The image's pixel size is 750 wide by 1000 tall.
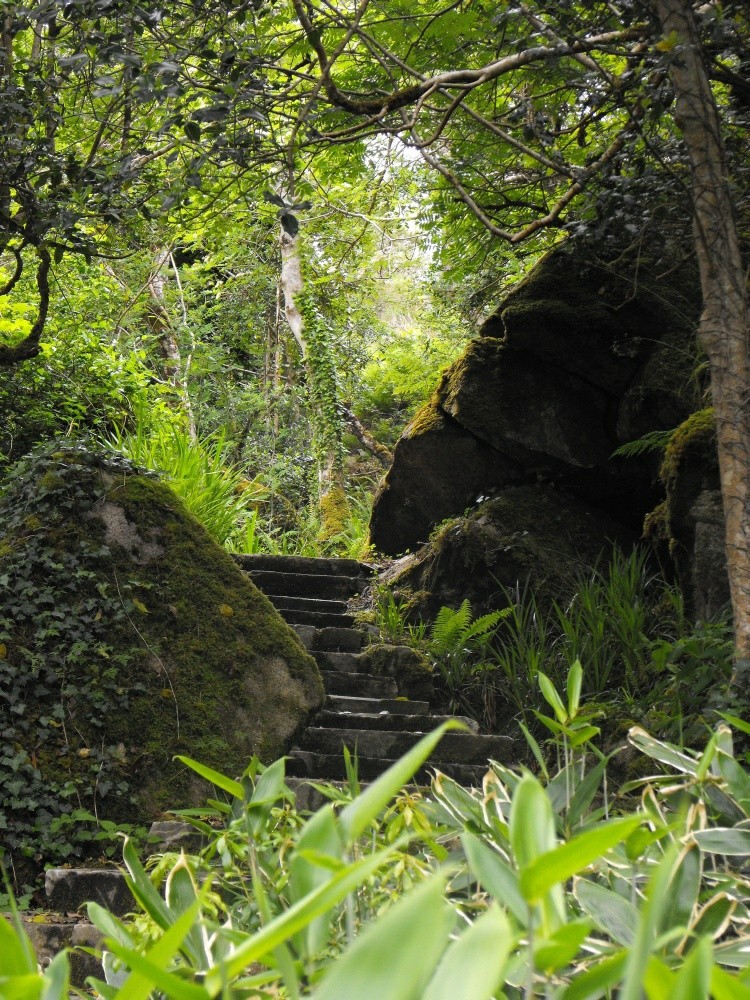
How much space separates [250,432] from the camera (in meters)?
12.5

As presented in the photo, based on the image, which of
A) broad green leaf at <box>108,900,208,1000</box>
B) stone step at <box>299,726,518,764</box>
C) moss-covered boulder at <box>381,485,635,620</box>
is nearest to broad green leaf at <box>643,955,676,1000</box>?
broad green leaf at <box>108,900,208,1000</box>

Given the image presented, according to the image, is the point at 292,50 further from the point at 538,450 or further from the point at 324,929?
the point at 324,929

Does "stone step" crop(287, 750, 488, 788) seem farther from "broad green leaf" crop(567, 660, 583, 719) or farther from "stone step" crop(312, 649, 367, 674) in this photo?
Answer: "broad green leaf" crop(567, 660, 583, 719)

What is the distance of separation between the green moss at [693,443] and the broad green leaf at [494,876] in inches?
188

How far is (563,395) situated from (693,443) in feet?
5.51

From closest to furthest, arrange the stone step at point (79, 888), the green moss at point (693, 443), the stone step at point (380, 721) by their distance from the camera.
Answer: the stone step at point (79, 888) → the green moss at point (693, 443) → the stone step at point (380, 721)

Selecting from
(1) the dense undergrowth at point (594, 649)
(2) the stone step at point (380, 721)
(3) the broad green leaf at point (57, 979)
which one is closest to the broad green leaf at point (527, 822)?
(3) the broad green leaf at point (57, 979)

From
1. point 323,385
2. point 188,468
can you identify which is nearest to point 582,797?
point 188,468

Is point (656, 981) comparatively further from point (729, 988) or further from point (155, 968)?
point (155, 968)

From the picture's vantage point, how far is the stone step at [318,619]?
22.0ft

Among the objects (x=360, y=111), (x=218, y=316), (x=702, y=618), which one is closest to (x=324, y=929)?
(x=360, y=111)

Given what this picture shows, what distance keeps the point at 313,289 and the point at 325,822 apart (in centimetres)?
1150

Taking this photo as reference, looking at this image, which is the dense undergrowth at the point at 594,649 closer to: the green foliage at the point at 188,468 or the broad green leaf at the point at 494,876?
the green foliage at the point at 188,468

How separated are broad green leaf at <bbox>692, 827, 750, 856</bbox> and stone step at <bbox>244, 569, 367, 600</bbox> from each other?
248 inches
